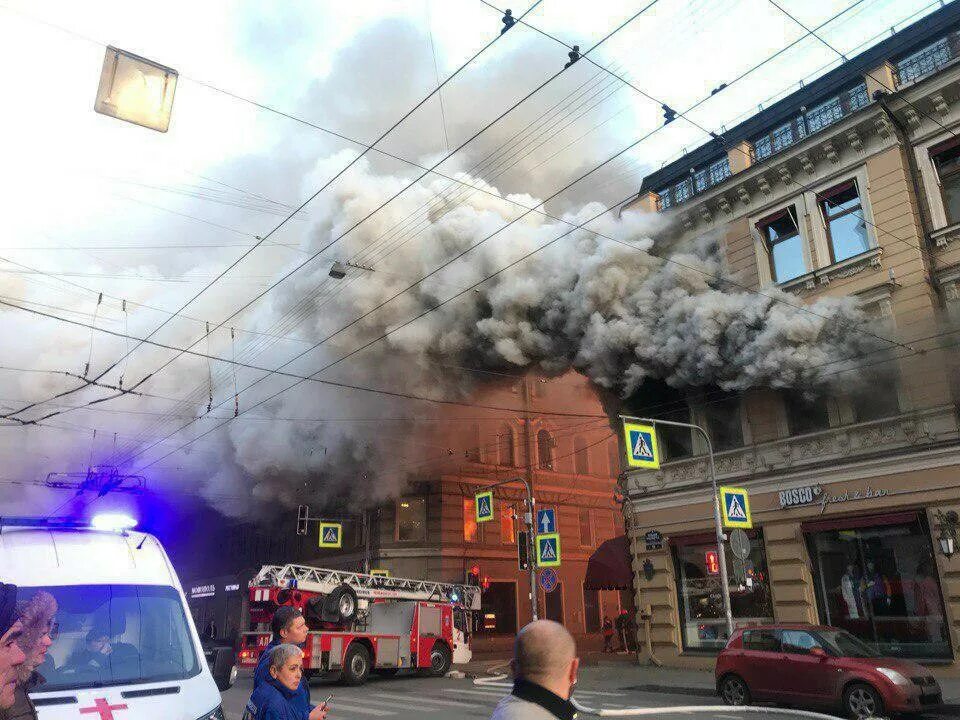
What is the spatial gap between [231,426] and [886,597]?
999 inches

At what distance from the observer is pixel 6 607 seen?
297 centimetres

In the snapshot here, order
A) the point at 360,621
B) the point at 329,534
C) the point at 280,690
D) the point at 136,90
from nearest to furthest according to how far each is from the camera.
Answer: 1. the point at 280,690
2. the point at 136,90
3. the point at 360,621
4. the point at 329,534

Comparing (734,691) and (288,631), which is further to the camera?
(734,691)

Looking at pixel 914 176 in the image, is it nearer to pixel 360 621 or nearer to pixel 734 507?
pixel 734 507

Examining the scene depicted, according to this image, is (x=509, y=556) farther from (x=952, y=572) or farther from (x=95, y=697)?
(x=95, y=697)

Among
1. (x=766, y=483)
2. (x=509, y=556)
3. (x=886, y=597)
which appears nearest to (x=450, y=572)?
(x=509, y=556)

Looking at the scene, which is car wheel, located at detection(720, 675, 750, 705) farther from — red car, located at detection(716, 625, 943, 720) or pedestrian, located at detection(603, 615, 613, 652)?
pedestrian, located at detection(603, 615, 613, 652)

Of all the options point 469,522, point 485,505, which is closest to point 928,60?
point 485,505

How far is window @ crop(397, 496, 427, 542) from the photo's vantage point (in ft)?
103

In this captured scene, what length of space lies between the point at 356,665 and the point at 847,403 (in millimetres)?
13716

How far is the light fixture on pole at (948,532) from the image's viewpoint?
557 inches

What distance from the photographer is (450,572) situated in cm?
3069

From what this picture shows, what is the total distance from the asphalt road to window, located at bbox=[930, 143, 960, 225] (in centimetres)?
1043

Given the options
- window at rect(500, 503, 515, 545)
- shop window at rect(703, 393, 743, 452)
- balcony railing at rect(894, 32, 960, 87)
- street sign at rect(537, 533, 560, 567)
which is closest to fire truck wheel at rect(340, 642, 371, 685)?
street sign at rect(537, 533, 560, 567)
